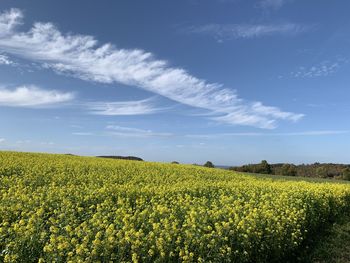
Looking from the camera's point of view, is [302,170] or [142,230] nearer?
[142,230]

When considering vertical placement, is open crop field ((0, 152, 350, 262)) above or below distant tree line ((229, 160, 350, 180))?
below

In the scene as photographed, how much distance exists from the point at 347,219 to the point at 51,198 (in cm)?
896

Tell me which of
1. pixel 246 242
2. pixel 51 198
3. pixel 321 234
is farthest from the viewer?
pixel 321 234

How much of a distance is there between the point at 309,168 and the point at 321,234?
2651 centimetres

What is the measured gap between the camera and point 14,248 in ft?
15.7

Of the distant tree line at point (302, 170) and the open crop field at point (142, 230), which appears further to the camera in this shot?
the distant tree line at point (302, 170)

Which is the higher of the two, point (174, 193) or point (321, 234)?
point (174, 193)

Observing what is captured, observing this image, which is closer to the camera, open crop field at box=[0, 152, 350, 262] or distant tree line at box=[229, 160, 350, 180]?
open crop field at box=[0, 152, 350, 262]

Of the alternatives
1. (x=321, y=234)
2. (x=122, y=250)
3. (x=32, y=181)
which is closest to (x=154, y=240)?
(x=122, y=250)

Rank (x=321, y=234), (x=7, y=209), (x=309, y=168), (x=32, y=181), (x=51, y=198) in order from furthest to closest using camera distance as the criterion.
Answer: (x=309, y=168) → (x=32, y=181) → (x=321, y=234) → (x=51, y=198) → (x=7, y=209)

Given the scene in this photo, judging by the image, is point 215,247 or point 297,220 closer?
point 215,247

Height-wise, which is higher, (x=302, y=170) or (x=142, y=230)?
(x=302, y=170)

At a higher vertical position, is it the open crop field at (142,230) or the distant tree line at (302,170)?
the distant tree line at (302,170)

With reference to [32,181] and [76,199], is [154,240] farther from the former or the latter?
[32,181]
